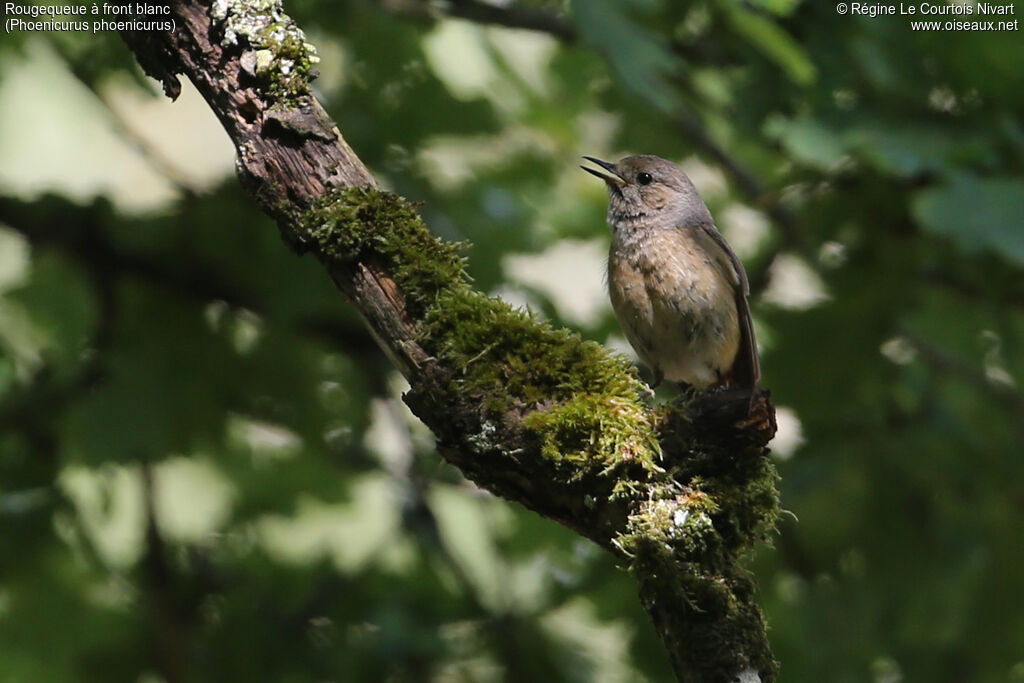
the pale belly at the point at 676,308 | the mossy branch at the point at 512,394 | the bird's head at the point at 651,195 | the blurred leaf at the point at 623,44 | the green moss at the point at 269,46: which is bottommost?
the mossy branch at the point at 512,394

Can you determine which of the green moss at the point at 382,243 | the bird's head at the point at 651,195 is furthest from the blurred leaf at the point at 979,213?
the green moss at the point at 382,243

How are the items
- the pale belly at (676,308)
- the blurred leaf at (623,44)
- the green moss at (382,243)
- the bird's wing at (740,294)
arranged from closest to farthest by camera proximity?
the green moss at (382,243), the blurred leaf at (623,44), the pale belly at (676,308), the bird's wing at (740,294)

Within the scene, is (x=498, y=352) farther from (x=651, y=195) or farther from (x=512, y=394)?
(x=651, y=195)

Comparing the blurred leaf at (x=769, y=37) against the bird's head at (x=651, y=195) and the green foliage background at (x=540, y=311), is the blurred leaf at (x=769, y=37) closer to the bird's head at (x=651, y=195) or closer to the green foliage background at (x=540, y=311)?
the green foliage background at (x=540, y=311)

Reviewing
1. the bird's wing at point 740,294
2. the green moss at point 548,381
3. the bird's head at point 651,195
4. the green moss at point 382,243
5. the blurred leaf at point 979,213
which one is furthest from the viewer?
the bird's head at point 651,195

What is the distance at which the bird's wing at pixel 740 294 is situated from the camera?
5.30 meters

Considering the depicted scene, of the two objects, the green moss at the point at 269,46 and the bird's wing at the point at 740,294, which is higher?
the bird's wing at the point at 740,294

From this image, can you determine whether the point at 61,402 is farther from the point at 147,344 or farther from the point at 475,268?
the point at 475,268

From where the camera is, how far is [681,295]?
16.8 feet

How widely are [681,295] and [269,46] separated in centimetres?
237

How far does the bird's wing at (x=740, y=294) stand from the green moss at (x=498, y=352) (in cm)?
213

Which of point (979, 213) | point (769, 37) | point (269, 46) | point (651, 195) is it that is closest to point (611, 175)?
point (651, 195)

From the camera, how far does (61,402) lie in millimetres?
5734

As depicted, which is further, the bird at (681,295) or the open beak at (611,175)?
the open beak at (611,175)
